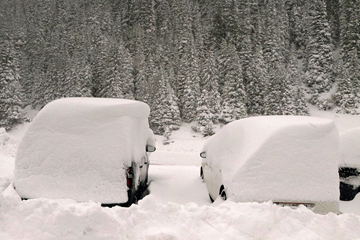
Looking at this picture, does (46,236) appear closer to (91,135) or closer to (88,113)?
(91,135)

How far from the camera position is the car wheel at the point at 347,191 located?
192 inches

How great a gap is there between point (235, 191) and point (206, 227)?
3.11ft

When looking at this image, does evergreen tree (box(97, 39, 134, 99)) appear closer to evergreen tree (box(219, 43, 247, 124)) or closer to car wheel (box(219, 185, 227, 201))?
evergreen tree (box(219, 43, 247, 124))

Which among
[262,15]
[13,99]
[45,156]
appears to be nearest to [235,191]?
[45,156]

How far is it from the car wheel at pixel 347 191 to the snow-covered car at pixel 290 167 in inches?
62.7

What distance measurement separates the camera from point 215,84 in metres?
28.3

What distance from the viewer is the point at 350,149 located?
16.9 ft

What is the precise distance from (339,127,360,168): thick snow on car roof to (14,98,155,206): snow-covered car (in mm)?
4272

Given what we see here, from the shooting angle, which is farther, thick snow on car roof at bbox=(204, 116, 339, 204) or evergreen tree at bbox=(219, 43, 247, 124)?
evergreen tree at bbox=(219, 43, 247, 124)

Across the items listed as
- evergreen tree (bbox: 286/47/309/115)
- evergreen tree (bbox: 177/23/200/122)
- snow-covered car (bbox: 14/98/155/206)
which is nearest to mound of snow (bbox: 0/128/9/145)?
snow-covered car (bbox: 14/98/155/206)

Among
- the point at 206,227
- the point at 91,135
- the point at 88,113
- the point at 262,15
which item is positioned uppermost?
the point at 262,15

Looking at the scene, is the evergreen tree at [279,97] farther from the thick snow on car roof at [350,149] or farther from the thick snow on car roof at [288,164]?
the thick snow on car roof at [288,164]

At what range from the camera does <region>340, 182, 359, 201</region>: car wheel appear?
4875mm

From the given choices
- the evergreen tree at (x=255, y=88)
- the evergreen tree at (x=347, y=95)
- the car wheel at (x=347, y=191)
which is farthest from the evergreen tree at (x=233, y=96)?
the car wheel at (x=347, y=191)
